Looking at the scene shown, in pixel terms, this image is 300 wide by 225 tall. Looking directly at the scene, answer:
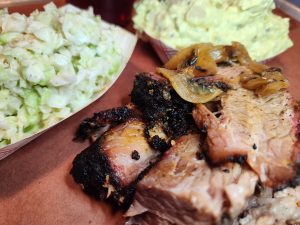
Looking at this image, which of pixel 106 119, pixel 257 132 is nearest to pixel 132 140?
pixel 106 119

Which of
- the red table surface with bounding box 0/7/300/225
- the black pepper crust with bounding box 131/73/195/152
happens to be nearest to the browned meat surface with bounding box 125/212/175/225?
the red table surface with bounding box 0/7/300/225

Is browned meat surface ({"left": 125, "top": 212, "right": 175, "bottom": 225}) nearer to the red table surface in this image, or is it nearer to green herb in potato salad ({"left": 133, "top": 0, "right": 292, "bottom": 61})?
the red table surface

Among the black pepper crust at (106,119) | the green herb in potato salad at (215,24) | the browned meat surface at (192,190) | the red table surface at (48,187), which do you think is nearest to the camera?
the browned meat surface at (192,190)

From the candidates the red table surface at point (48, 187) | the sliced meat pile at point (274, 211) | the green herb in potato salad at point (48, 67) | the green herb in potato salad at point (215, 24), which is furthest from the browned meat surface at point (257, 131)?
the green herb in potato salad at point (215, 24)

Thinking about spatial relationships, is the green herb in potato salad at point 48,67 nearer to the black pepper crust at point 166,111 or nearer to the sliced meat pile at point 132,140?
the sliced meat pile at point 132,140

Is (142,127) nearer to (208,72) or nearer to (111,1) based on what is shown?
(208,72)
